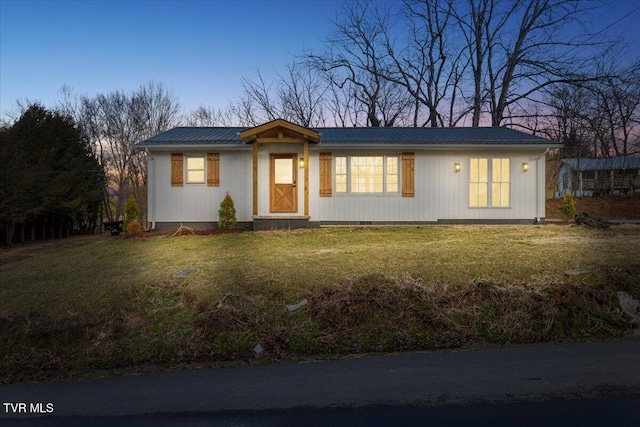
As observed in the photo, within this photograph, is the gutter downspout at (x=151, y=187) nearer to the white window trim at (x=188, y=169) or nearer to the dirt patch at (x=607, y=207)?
the white window trim at (x=188, y=169)

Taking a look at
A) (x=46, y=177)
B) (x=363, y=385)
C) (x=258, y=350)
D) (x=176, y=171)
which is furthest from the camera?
(x=46, y=177)

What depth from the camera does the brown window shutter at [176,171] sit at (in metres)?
13.9

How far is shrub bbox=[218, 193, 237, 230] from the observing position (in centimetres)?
1317

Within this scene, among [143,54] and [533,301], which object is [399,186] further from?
[143,54]

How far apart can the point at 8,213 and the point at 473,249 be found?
18627 millimetres

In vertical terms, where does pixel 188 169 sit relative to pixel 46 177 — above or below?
below

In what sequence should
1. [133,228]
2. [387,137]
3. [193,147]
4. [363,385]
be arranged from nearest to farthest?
[363,385]
[133,228]
[193,147]
[387,137]

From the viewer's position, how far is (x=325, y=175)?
1389 centimetres

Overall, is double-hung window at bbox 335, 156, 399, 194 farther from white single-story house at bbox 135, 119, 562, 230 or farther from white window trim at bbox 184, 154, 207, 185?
white window trim at bbox 184, 154, 207, 185

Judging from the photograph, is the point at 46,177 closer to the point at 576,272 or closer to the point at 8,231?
the point at 8,231

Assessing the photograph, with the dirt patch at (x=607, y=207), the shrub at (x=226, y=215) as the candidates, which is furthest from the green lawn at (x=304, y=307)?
the dirt patch at (x=607, y=207)

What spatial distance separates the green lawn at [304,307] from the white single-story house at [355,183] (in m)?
5.47

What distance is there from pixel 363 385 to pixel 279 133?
10.3 metres

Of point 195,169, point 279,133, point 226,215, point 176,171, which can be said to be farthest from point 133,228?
point 279,133
